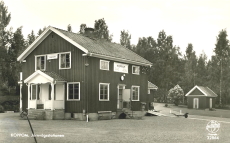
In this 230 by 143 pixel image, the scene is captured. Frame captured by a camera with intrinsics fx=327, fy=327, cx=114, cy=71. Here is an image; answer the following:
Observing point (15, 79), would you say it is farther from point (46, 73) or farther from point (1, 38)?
point (46, 73)

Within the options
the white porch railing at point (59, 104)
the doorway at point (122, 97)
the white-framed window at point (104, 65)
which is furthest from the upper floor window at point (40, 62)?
the doorway at point (122, 97)

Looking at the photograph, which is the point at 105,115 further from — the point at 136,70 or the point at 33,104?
the point at 136,70

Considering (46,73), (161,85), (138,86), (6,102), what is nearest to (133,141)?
(46,73)

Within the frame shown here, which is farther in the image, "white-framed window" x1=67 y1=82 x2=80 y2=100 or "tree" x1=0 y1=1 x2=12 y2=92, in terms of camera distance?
"tree" x1=0 y1=1 x2=12 y2=92

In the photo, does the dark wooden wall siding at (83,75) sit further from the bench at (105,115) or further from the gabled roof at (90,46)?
the gabled roof at (90,46)

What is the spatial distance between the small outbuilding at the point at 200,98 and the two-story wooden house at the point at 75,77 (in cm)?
2222

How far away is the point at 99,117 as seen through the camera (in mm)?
25656

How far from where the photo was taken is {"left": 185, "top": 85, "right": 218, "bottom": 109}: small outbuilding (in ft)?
162

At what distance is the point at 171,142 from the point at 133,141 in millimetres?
1577

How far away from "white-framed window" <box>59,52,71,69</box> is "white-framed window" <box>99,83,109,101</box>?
9.97 feet

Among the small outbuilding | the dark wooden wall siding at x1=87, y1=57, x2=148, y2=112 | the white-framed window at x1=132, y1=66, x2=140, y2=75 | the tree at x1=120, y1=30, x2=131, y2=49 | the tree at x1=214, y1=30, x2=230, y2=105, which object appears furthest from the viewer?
the tree at x1=120, y1=30, x2=131, y2=49

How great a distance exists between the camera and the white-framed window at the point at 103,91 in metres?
26.0

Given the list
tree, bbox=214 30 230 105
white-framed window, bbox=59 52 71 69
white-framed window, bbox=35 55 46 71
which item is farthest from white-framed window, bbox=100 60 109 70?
tree, bbox=214 30 230 105

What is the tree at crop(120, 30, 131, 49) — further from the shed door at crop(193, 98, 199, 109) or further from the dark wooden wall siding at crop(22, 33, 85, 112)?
the dark wooden wall siding at crop(22, 33, 85, 112)
